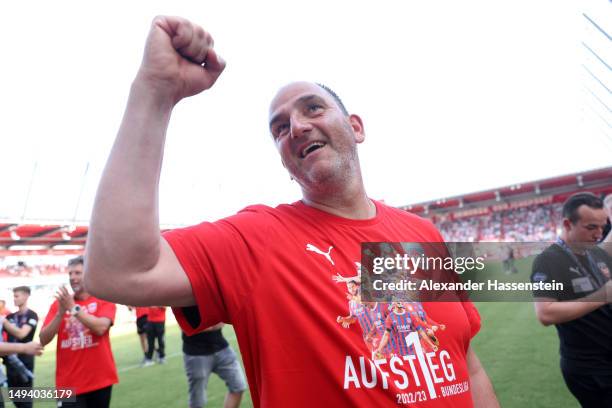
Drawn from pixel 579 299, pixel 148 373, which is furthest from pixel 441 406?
pixel 148 373

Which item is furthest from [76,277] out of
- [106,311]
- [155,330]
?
[155,330]

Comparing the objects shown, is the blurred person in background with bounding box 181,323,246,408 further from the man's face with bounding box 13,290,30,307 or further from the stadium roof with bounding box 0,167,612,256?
the stadium roof with bounding box 0,167,612,256

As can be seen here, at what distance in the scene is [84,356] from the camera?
4.41 meters

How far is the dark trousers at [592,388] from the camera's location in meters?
2.67

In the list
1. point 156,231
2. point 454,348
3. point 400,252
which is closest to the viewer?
point 156,231

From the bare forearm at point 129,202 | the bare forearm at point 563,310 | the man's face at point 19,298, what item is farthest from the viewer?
the man's face at point 19,298

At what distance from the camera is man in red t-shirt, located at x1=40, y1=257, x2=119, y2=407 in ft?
14.1

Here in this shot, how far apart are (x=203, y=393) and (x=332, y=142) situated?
449cm

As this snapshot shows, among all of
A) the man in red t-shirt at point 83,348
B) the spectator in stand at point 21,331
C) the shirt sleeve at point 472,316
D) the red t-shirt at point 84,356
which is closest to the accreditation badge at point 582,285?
the shirt sleeve at point 472,316

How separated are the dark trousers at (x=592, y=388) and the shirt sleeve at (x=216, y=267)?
285cm

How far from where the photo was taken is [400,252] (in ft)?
4.94

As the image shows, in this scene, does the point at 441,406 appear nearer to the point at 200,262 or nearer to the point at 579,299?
the point at 200,262

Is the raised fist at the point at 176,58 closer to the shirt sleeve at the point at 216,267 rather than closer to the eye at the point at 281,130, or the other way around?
the shirt sleeve at the point at 216,267

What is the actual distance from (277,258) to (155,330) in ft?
29.9
